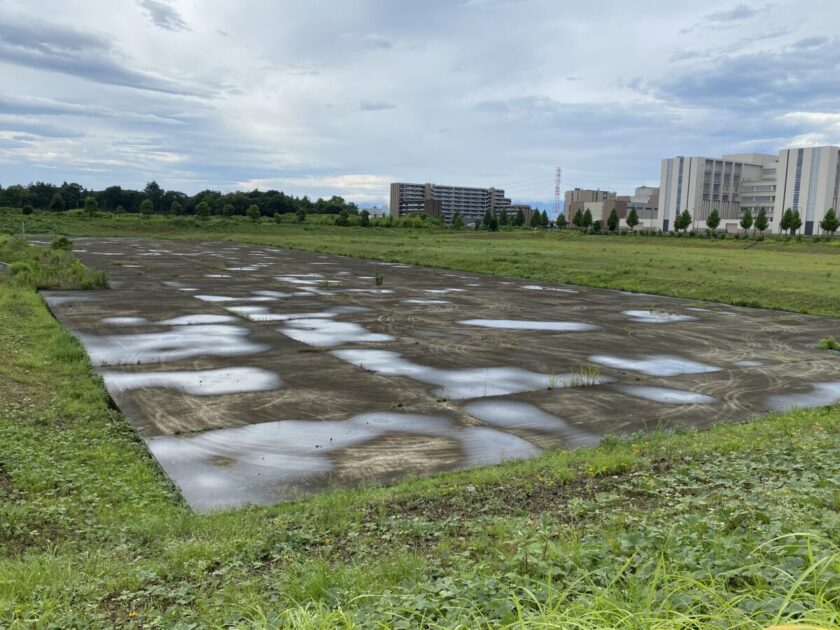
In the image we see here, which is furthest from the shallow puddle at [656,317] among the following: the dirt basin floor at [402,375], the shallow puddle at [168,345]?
the shallow puddle at [168,345]

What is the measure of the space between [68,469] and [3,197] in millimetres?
114048

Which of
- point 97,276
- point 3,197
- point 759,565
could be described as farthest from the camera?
point 3,197

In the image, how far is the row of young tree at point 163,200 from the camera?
357 ft

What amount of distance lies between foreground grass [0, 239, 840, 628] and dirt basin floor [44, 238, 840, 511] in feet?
2.26

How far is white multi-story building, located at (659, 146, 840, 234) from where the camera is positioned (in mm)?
126188

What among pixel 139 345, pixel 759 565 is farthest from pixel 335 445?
pixel 139 345

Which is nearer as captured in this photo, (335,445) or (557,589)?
(557,589)

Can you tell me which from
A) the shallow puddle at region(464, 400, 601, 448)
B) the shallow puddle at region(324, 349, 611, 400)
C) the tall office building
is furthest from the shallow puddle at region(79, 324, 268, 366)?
the tall office building

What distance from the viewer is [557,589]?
3836 millimetres

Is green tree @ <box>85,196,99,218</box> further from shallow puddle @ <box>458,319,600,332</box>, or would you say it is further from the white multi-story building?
the white multi-story building

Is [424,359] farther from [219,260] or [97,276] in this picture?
[219,260]

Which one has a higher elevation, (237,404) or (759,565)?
(759,565)

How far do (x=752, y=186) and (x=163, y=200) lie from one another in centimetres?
11490

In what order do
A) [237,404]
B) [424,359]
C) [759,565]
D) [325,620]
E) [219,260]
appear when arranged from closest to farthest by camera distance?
[325,620], [759,565], [237,404], [424,359], [219,260]
